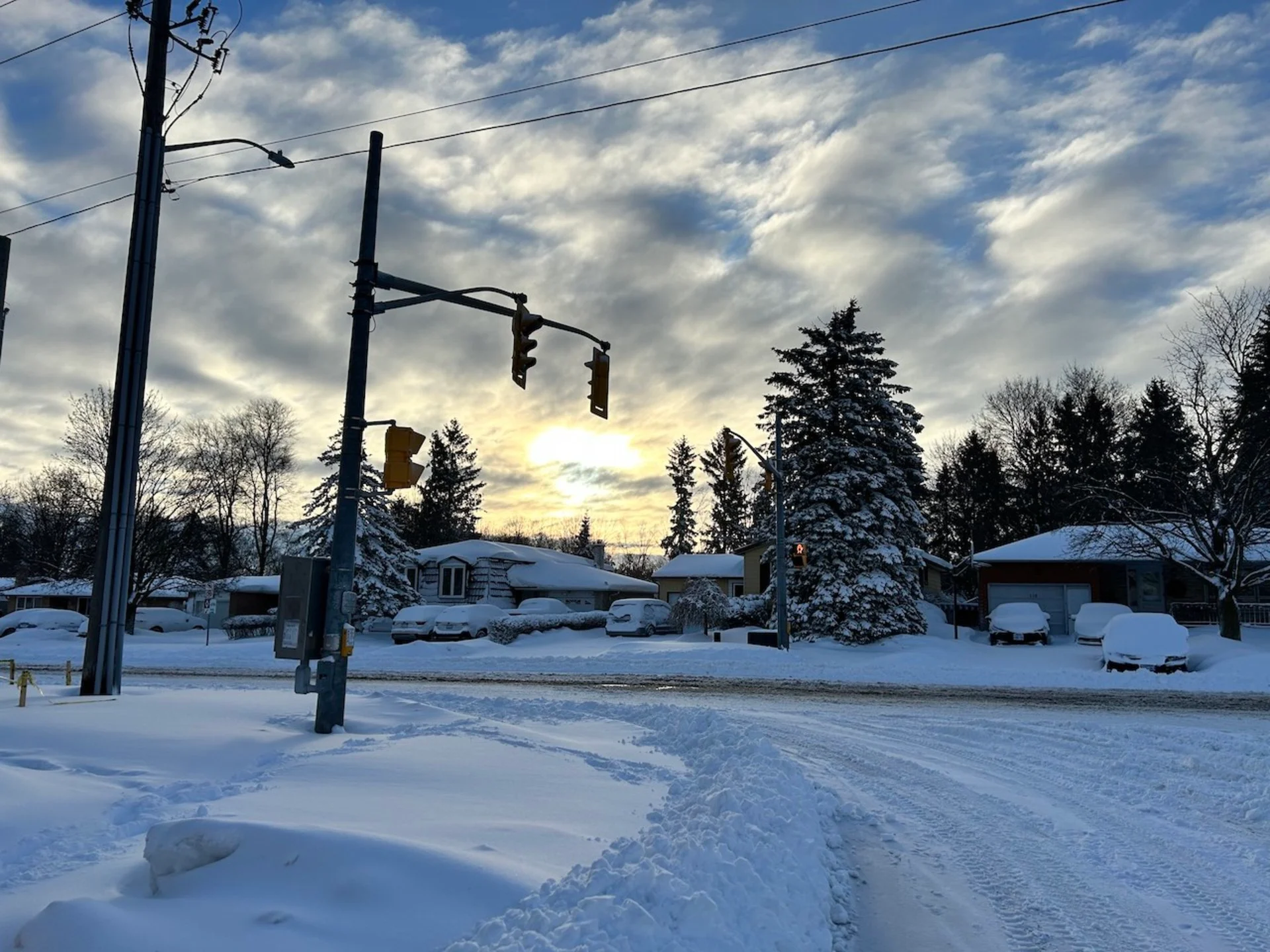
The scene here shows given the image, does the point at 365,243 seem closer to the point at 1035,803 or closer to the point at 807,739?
the point at 807,739

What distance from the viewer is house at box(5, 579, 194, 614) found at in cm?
4600

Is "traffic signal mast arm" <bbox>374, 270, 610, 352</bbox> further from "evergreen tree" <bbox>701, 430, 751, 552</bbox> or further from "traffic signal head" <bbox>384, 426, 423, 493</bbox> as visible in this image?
"evergreen tree" <bbox>701, 430, 751, 552</bbox>

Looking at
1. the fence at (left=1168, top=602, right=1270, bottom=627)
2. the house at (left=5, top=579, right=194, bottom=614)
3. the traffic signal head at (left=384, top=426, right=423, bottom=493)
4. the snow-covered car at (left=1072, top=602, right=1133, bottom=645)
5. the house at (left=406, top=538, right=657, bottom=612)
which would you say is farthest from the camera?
the house at (left=406, top=538, right=657, bottom=612)

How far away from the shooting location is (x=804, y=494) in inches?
1346

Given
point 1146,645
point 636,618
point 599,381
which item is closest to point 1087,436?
point 636,618

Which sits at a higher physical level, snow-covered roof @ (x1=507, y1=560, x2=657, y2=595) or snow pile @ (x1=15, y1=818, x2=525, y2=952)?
Result: snow-covered roof @ (x1=507, y1=560, x2=657, y2=595)

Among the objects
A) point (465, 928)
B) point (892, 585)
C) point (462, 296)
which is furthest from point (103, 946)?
point (892, 585)

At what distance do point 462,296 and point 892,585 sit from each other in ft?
79.9

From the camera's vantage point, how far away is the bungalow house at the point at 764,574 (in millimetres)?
46812

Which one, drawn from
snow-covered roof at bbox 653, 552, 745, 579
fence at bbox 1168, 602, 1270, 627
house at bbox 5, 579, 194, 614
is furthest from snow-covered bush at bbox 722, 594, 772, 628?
house at bbox 5, 579, 194, 614

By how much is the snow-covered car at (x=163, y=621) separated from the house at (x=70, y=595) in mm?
1057

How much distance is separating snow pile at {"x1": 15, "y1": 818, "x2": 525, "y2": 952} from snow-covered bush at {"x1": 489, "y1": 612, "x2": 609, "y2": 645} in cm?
2958

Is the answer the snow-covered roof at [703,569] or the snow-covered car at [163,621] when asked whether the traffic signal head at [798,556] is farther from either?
the snow-covered car at [163,621]

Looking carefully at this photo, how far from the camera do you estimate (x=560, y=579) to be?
49.9 meters
